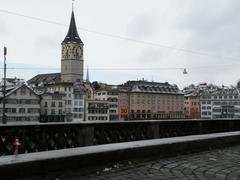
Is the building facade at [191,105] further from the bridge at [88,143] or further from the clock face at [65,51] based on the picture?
the bridge at [88,143]

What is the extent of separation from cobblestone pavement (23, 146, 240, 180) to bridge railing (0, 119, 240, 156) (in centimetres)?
318

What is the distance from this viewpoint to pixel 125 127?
1381 centimetres

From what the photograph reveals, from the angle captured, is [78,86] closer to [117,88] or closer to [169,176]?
[117,88]

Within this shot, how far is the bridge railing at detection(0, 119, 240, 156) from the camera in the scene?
981cm

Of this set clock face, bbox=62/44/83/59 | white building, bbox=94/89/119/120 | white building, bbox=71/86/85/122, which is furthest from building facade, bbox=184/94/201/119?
white building, bbox=71/86/85/122

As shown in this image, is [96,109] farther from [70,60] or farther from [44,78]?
[44,78]

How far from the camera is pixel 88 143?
38.5ft

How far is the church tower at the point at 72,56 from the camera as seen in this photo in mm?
183625

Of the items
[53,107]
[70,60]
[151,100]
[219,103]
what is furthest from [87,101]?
[219,103]

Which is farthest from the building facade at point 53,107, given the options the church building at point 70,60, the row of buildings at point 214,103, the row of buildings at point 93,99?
the row of buildings at point 214,103

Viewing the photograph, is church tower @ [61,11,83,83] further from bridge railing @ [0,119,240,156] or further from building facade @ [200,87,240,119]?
bridge railing @ [0,119,240,156]

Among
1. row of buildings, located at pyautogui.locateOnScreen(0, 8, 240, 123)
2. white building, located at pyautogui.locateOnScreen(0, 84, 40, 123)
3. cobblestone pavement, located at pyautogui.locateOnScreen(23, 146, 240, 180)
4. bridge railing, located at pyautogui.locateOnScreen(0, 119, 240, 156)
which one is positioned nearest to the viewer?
cobblestone pavement, located at pyautogui.locateOnScreen(23, 146, 240, 180)

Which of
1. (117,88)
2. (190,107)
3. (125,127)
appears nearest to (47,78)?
(117,88)

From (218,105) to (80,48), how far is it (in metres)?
63.0
